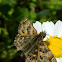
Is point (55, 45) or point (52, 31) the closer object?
point (55, 45)

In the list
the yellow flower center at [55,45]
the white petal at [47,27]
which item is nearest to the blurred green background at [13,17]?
the white petal at [47,27]

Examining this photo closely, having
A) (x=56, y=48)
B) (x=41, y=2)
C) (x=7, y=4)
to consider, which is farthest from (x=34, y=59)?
(x=41, y=2)

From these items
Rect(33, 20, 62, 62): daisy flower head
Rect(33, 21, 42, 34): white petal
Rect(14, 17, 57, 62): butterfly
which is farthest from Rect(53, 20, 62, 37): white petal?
Rect(14, 17, 57, 62): butterfly

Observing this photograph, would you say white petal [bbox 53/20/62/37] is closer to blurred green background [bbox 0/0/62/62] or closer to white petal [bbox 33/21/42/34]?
white petal [bbox 33/21/42/34]

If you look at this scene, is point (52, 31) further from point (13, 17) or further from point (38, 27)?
point (13, 17)

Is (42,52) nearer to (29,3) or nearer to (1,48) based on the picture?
(1,48)

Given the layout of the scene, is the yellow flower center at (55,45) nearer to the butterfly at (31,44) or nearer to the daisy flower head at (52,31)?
the daisy flower head at (52,31)

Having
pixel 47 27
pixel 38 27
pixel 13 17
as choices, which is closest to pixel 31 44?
pixel 38 27

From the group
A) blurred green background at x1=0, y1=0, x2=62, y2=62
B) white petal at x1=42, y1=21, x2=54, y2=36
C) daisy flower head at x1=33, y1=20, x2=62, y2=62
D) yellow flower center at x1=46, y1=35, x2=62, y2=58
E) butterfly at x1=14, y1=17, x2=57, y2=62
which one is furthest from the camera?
blurred green background at x1=0, y1=0, x2=62, y2=62
